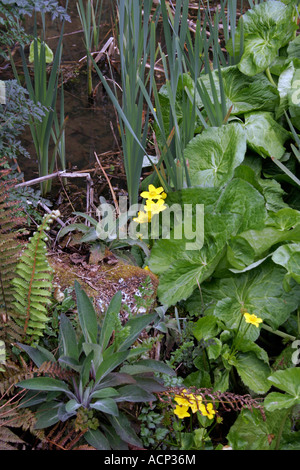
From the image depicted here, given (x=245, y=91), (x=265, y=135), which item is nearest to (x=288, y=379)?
(x=265, y=135)

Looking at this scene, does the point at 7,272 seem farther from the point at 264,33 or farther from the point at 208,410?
the point at 264,33

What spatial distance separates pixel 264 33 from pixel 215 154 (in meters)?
0.71

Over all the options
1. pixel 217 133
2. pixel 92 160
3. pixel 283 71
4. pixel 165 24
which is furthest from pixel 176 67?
pixel 92 160

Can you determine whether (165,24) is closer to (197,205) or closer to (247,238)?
(197,205)

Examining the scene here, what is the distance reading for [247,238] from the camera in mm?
1551

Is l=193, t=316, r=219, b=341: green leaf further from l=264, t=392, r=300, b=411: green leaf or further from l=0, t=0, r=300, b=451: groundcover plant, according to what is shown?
l=264, t=392, r=300, b=411: green leaf

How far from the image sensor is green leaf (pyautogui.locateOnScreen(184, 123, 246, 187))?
1755 millimetres

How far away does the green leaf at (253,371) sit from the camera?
139 centimetres

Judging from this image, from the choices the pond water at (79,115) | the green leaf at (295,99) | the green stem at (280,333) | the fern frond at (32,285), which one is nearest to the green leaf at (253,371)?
the green stem at (280,333)

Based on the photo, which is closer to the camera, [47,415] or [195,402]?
[47,415]

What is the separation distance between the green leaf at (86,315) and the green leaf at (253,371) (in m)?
0.43

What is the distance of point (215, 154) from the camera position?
72.4 inches

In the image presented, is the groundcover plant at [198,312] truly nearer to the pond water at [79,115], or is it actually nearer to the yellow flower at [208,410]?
the yellow flower at [208,410]

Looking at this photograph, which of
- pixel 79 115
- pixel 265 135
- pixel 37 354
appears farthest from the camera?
pixel 79 115
